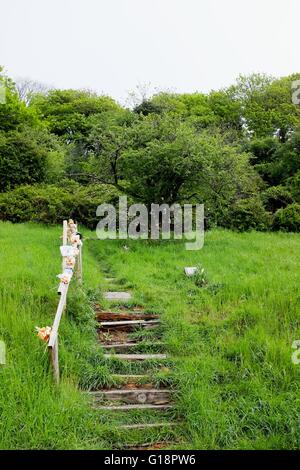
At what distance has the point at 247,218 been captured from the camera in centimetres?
1658

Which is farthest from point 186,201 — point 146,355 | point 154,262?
point 146,355

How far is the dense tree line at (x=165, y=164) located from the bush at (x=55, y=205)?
0.12 ft

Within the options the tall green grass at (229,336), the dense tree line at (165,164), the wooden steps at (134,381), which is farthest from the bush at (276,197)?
the wooden steps at (134,381)

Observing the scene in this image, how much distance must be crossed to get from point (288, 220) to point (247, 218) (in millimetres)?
1544

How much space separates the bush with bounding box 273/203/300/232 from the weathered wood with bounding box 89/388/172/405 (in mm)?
12428

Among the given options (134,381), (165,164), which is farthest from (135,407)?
(165,164)

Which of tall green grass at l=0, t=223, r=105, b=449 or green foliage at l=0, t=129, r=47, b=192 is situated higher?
green foliage at l=0, t=129, r=47, b=192

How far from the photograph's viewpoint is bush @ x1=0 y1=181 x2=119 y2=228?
54.1 feet

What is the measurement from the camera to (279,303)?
24.3 ft

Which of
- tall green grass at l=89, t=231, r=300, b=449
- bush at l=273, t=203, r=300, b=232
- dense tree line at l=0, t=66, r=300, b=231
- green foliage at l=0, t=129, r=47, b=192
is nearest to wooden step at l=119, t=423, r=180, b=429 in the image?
tall green grass at l=89, t=231, r=300, b=449

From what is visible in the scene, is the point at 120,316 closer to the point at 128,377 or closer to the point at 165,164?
the point at 128,377

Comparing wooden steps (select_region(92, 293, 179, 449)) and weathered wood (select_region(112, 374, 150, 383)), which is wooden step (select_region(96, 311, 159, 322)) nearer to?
wooden steps (select_region(92, 293, 179, 449))

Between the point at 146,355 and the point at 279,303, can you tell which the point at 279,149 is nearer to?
the point at 279,303

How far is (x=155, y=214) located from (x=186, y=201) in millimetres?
1212
